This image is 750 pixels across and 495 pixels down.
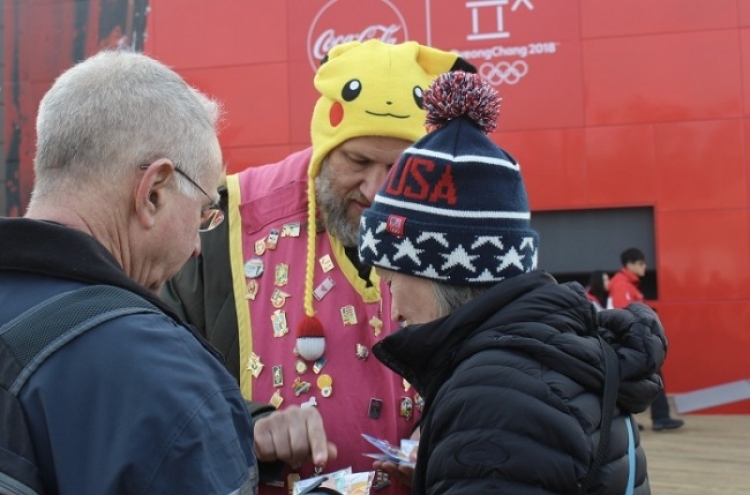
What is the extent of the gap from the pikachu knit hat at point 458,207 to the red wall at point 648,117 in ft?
31.5

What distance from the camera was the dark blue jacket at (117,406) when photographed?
1186 mm

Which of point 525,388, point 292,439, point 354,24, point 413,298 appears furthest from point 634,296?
point 525,388

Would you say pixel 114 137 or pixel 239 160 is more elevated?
pixel 239 160

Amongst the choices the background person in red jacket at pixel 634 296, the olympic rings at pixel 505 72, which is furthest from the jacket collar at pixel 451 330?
the olympic rings at pixel 505 72

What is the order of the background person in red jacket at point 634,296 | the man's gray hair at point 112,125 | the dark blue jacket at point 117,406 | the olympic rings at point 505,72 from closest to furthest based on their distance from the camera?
the dark blue jacket at point 117,406, the man's gray hair at point 112,125, the background person in red jacket at point 634,296, the olympic rings at point 505,72

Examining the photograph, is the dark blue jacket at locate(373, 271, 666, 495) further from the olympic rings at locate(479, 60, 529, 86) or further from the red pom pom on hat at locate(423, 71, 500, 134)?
the olympic rings at locate(479, 60, 529, 86)

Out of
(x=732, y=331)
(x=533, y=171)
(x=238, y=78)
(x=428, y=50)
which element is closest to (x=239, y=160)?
(x=238, y=78)

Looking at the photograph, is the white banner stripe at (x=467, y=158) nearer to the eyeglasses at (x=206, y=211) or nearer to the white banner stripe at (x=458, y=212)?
the white banner stripe at (x=458, y=212)

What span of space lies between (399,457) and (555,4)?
1004 cm

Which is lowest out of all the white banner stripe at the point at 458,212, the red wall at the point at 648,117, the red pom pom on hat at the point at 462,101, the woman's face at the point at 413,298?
the woman's face at the point at 413,298

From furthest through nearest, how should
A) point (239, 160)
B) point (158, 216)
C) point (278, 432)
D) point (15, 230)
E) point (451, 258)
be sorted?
point (239, 160) < point (278, 432) < point (451, 258) < point (158, 216) < point (15, 230)

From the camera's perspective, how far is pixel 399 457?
7.01 ft

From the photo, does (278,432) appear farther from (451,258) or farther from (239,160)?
(239,160)

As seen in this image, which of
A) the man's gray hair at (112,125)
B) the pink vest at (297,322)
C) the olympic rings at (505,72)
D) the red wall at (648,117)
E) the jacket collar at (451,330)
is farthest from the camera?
the olympic rings at (505,72)
